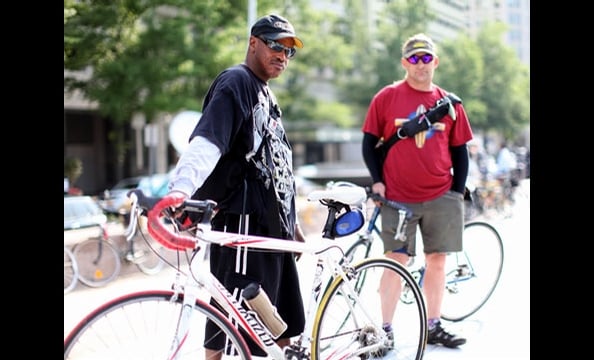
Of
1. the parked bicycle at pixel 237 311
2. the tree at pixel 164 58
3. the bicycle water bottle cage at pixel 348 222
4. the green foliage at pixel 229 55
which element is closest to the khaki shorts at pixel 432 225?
the parked bicycle at pixel 237 311

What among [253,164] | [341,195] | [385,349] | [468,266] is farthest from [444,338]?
[253,164]

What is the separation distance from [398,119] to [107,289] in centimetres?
545

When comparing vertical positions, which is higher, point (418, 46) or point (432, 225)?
point (418, 46)

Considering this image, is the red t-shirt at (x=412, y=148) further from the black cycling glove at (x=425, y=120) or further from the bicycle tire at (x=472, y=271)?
the bicycle tire at (x=472, y=271)

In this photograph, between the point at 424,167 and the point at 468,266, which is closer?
the point at 424,167

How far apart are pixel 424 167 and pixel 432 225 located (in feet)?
1.26

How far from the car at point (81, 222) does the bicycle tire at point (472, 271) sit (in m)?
5.56

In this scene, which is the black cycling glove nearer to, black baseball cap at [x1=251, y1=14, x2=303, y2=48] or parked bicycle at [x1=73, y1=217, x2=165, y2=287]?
black baseball cap at [x1=251, y1=14, x2=303, y2=48]

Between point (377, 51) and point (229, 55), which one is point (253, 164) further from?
point (377, 51)

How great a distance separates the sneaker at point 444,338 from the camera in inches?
181

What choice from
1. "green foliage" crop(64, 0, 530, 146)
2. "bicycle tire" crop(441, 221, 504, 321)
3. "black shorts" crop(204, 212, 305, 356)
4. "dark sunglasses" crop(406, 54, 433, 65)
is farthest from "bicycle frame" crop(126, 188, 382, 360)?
"green foliage" crop(64, 0, 530, 146)

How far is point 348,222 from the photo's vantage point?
11.1ft

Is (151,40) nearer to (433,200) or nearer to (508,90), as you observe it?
(433,200)
